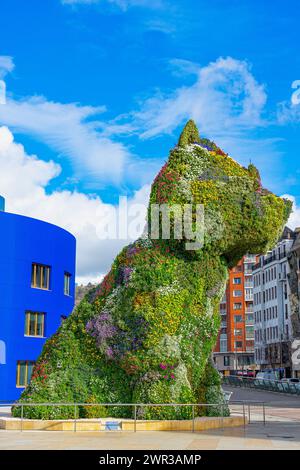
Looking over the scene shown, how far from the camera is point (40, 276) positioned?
40.0m

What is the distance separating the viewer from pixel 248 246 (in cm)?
1656

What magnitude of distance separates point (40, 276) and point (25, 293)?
7.36 feet

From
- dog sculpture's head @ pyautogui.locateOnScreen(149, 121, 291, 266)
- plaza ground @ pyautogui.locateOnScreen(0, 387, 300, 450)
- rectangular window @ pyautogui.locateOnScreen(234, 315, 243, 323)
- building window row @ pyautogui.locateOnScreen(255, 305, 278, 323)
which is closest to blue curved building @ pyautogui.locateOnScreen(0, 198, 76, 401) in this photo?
plaza ground @ pyautogui.locateOnScreen(0, 387, 300, 450)

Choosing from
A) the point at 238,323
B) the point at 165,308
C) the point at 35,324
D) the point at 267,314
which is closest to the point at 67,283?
the point at 35,324

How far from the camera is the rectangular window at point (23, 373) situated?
122 feet

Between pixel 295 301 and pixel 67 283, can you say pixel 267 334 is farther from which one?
pixel 67 283

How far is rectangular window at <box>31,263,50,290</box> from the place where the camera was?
39281 millimetres

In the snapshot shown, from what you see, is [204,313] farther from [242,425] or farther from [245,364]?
[245,364]

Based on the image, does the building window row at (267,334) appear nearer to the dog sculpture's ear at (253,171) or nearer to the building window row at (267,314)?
the building window row at (267,314)

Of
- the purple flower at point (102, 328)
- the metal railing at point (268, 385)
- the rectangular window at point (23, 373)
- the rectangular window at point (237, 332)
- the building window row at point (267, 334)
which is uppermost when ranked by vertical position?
the rectangular window at point (237, 332)

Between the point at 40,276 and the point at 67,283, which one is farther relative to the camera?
the point at 67,283

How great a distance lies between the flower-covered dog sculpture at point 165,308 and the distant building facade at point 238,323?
4114 inches

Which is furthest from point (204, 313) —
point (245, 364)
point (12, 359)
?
point (245, 364)

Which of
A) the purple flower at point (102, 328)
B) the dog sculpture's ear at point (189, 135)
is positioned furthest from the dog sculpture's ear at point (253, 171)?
the purple flower at point (102, 328)
